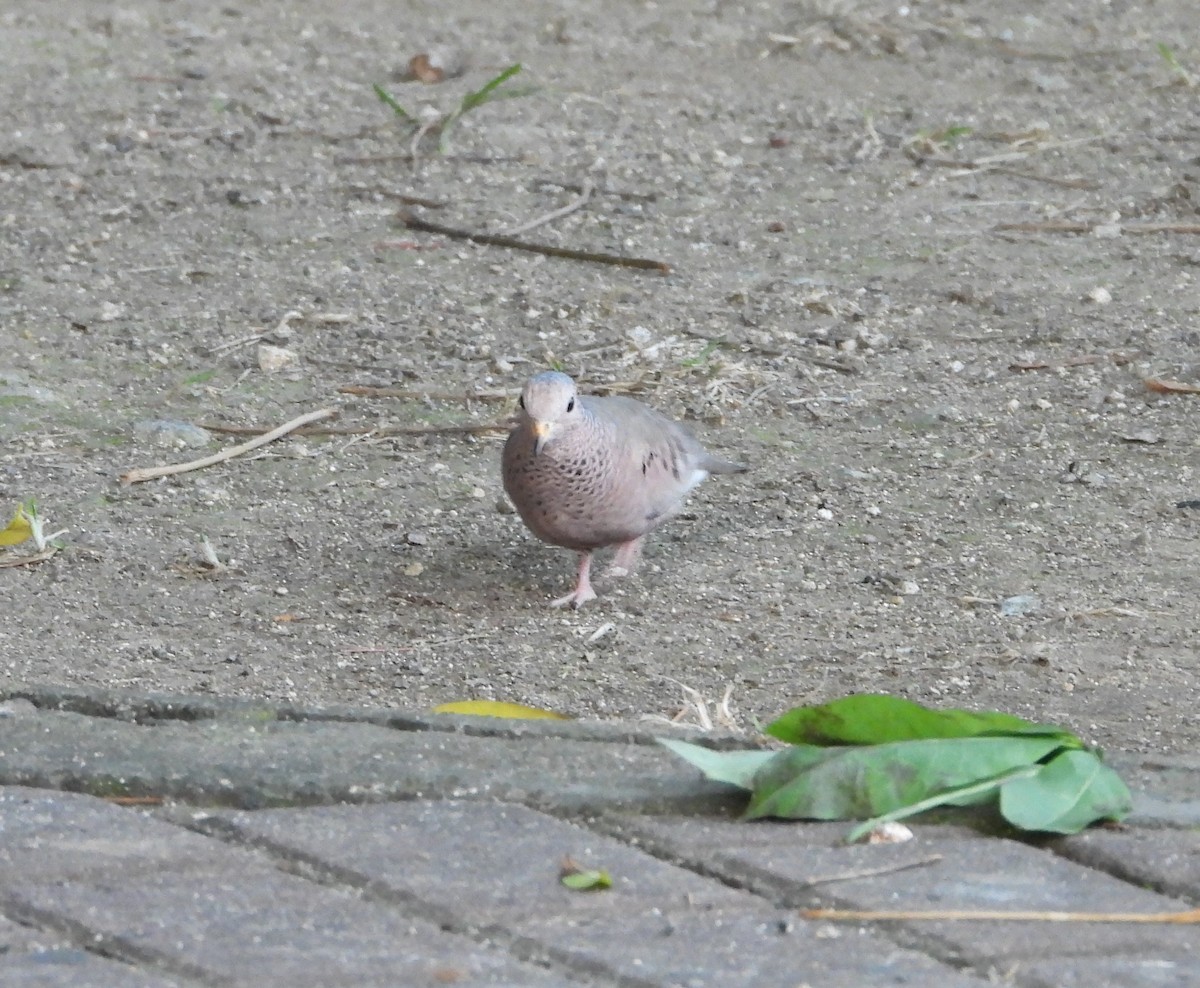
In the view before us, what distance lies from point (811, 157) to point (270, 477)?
330cm

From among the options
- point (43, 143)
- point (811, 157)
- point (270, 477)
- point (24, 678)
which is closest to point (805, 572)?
point (270, 477)

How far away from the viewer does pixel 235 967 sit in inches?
76.5

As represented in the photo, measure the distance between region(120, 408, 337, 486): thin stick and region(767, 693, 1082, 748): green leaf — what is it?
2376 millimetres

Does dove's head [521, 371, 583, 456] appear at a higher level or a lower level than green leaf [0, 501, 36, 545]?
higher

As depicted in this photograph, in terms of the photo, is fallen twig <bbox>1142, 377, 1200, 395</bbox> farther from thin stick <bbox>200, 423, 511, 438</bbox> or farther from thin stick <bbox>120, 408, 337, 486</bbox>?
thin stick <bbox>120, 408, 337, 486</bbox>

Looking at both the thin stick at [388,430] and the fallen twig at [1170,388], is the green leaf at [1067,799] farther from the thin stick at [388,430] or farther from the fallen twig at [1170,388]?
the fallen twig at [1170,388]

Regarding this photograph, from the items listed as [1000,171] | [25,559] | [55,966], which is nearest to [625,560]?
[25,559]

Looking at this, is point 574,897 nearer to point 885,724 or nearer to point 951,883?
point 951,883

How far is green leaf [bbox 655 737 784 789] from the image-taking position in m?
2.41

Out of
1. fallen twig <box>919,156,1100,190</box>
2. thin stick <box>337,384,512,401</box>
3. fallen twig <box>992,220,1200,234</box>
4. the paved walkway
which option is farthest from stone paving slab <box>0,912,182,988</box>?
fallen twig <box>919,156,1100,190</box>

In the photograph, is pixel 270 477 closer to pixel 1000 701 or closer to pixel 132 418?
pixel 132 418

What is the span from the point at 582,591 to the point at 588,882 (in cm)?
191

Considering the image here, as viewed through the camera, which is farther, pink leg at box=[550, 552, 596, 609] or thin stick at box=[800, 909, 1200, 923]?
pink leg at box=[550, 552, 596, 609]

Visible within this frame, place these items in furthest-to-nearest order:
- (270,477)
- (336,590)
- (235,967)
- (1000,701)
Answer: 1. (270,477)
2. (336,590)
3. (1000,701)
4. (235,967)
